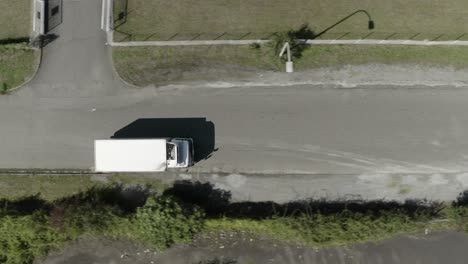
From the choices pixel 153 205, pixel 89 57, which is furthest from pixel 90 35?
pixel 153 205

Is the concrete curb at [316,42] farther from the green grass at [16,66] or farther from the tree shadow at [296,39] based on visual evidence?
the green grass at [16,66]

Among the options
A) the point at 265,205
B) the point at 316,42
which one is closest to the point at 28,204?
the point at 265,205

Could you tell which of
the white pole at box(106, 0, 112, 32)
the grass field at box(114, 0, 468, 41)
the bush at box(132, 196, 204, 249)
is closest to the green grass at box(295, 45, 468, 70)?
the grass field at box(114, 0, 468, 41)

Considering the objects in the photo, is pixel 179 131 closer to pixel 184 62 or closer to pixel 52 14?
pixel 184 62

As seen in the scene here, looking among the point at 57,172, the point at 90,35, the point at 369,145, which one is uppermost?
the point at 90,35

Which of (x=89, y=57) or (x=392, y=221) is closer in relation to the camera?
(x=392, y=221)

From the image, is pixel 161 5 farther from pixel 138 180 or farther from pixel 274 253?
pixel 274 253
